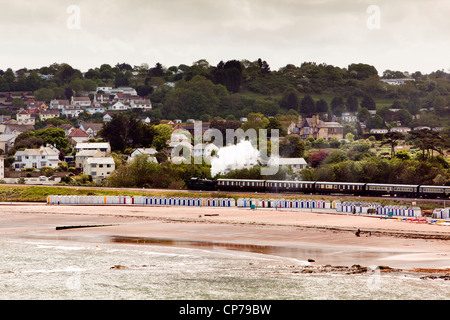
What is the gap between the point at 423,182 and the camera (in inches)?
2817

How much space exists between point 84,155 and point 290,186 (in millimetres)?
44888

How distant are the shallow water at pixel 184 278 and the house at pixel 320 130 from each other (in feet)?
319

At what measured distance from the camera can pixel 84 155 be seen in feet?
335

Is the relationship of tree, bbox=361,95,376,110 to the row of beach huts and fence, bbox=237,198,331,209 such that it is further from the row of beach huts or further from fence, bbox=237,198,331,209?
fence, bbox=237,198,331,209

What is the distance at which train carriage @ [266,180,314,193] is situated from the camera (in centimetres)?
6625

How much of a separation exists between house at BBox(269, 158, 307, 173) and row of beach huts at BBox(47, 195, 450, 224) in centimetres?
1945

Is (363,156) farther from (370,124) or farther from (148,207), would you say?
(370,124)

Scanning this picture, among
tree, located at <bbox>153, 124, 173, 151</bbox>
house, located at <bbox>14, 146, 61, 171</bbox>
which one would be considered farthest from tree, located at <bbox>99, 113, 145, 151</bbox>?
house, located at <bbox>14, 146, 61, 171</bbox>

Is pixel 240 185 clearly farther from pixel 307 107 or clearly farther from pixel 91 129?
pixel 307 107

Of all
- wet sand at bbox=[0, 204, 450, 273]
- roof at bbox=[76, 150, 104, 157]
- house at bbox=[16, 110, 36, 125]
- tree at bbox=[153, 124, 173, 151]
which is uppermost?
house at bbox=[16, 110, 36, 125]

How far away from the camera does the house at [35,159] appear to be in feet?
335

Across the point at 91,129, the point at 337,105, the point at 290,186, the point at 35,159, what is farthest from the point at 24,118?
the point at 290,186
